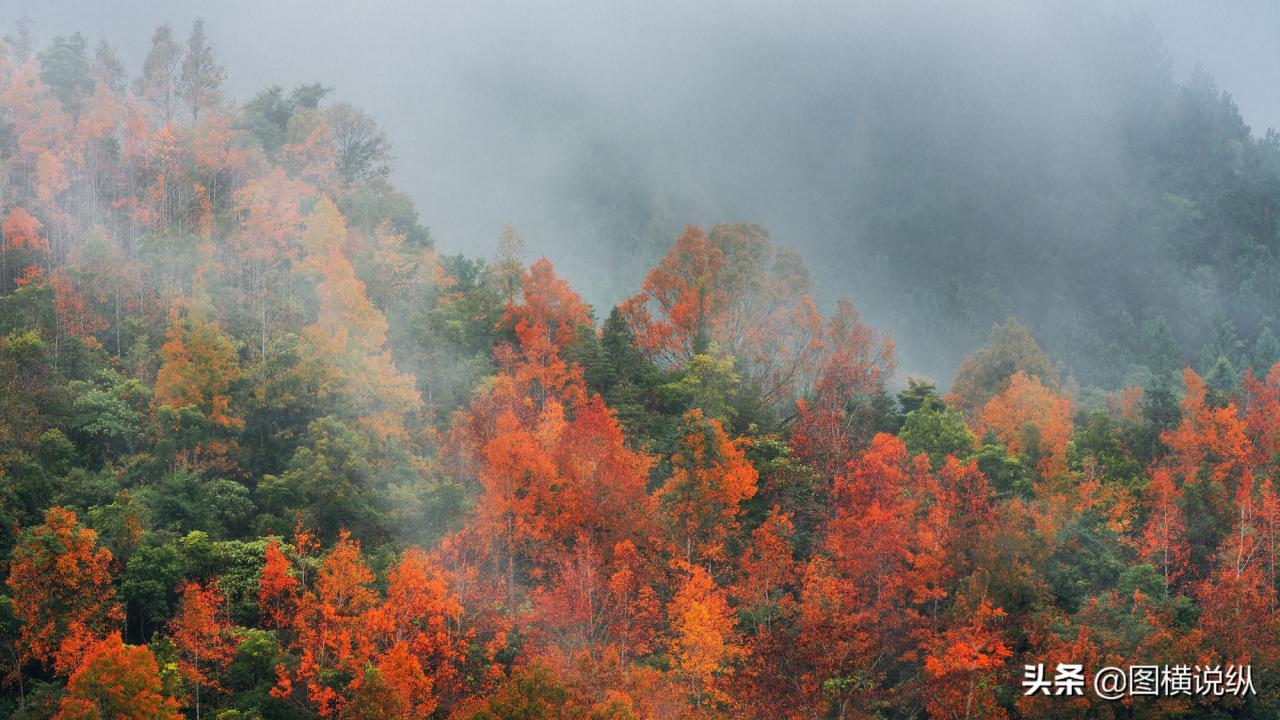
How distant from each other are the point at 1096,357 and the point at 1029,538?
104217mm

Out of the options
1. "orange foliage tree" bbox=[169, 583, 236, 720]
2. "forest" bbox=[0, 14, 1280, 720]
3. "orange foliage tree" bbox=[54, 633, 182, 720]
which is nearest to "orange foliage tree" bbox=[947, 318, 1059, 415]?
"forest" bbox=[0, 14, 1280, 720]

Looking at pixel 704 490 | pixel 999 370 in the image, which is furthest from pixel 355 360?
pixel 999 370

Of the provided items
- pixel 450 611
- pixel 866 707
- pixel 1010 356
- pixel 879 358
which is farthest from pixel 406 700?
pixel 1010 356

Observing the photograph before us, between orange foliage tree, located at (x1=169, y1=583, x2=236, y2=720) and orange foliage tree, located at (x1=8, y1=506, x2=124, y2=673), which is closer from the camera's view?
orange foliage tree, located at (x1=8, y1=506, x2=124, y2=673)

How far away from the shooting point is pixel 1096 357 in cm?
15462

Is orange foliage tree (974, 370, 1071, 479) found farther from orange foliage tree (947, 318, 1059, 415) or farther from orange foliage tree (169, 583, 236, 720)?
orange foliage tree (169, 583, 236, 720)

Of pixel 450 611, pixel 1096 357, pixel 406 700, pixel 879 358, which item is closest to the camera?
pixel 406 700

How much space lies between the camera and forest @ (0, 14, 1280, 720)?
4938cm

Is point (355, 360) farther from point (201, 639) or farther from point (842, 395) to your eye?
point (842, 395)

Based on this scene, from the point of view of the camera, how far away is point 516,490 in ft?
194

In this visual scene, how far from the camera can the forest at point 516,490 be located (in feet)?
162

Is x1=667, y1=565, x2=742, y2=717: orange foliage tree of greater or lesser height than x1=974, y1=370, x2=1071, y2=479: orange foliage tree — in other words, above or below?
below

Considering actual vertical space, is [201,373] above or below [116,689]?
above

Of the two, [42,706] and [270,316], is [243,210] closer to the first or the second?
[270,316]
